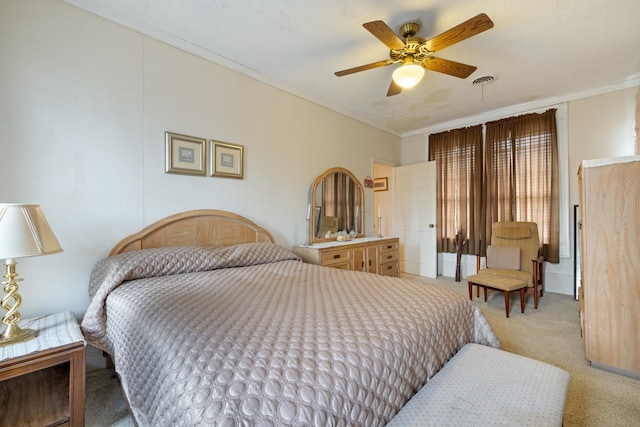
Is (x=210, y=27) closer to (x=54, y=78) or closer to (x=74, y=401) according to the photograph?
(x=54, y=78)

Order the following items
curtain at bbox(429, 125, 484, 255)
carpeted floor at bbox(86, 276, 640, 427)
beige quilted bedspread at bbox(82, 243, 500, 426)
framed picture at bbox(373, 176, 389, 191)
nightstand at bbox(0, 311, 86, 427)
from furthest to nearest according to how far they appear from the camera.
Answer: framed picture at bbox(373, 176, 389, 191) < curtain at bbox(429, 125, 484, 255) < carpeted floor at bbox(86, 276, 640, 427) < nightstand at bbox(0, 311, 86, 427) < beige quilted bedspread at bbox(82, 243, 500, 426)

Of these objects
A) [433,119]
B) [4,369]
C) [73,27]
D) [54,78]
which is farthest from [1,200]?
[433,119]

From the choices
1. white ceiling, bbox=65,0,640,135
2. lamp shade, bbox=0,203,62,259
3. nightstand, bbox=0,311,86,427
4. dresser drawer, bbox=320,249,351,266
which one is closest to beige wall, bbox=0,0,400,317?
white ceiling, bbox=65,0,640,135

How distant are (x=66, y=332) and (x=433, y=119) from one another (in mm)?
4892

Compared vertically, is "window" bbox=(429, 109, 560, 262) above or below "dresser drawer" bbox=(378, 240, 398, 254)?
above

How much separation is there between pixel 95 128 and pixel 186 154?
632 mm

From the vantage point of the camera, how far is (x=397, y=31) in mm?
2283

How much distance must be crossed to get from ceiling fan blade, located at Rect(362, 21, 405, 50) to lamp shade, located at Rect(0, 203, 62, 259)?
2.06 m

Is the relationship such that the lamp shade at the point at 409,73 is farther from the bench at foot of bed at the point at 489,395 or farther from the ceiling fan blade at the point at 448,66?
the bench at foot of bed at the point at 489,395

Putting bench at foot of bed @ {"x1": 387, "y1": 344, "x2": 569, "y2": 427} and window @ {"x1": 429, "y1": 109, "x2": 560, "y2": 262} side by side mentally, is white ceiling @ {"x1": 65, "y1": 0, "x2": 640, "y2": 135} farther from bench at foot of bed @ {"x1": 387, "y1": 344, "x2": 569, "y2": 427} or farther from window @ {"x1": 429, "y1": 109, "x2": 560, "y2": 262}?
bench at foot of bed @ {"x1": 387, "y1": 344, "x2": 569, "y2": 427}

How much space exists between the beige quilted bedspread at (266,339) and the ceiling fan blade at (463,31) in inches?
63.8

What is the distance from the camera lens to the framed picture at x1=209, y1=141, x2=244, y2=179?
263cm

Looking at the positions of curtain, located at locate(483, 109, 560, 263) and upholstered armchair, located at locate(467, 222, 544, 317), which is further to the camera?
curtain, located at locate(483, 109, 560, 263)

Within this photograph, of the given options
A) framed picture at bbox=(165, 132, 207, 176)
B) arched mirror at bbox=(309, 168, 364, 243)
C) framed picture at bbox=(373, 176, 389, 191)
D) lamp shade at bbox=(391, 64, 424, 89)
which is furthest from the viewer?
framed picture at bbox=(373, 176, 389, 191)
